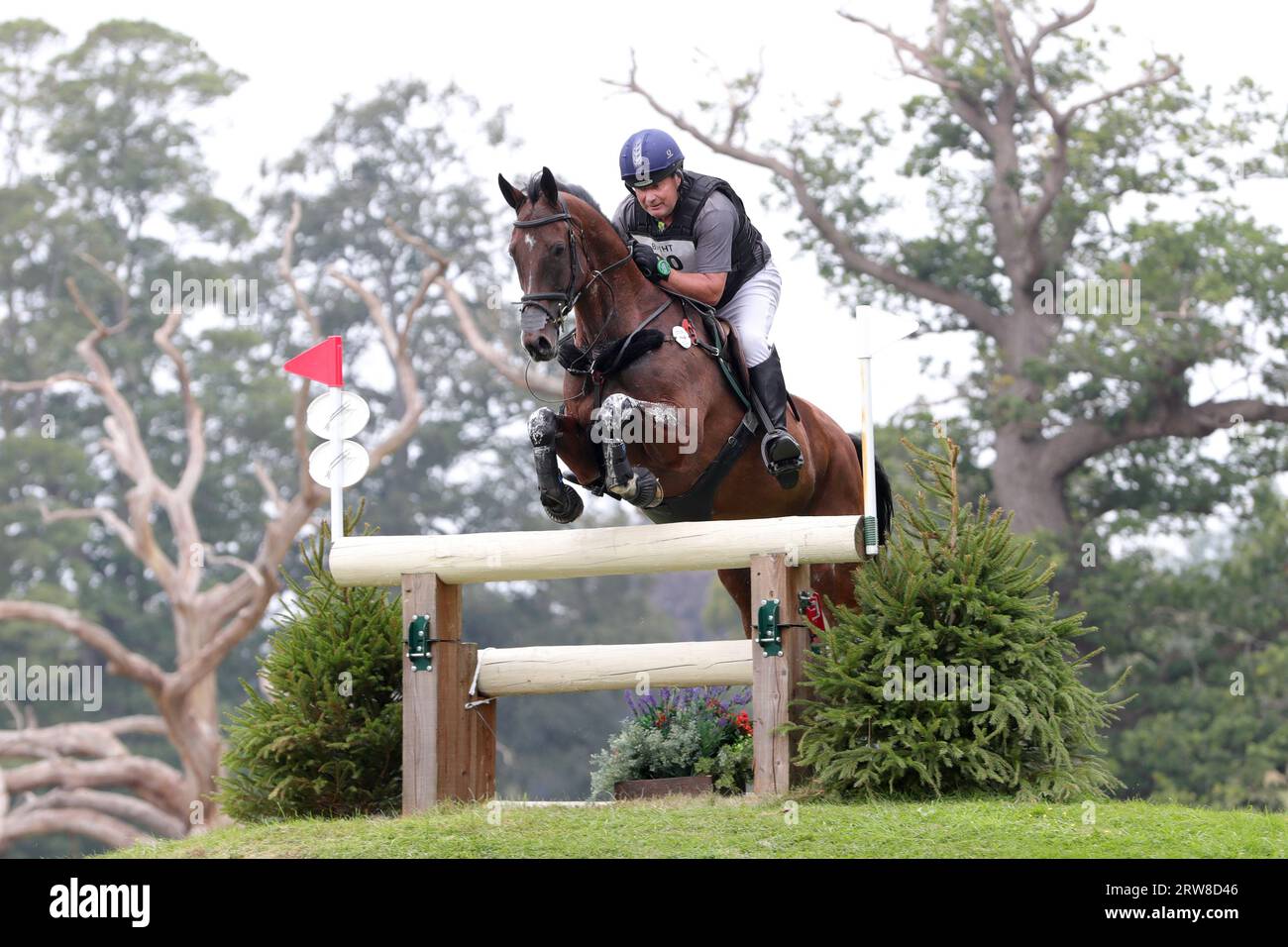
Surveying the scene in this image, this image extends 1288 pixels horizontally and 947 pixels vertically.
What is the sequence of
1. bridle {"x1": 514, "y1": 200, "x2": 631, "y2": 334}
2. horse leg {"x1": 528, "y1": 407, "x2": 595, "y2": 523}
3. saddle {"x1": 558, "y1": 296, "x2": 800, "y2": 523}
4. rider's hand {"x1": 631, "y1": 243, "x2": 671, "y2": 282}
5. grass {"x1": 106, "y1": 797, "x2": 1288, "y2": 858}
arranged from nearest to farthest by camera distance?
grass {"x1": 106, "y1": 797, "x2": 1288, "y2": 858}, bridle {"x1": 514, "y1": 200, "x2": 631, "y2": 334}, horse leg {"x1": 528, "y1": 407, "x2": 595, "y2": 523}, saddle {"x1": 558, "y1": 296, "x2": 800, "y2": 523}, rider's hand {"x1": 631, "y1": 243, "x2": 671, "y2": 282}

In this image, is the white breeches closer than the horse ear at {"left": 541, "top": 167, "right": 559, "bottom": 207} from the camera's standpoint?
No

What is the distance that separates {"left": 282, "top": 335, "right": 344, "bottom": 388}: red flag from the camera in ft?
22.1

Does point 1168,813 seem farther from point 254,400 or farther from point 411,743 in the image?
point 254,400

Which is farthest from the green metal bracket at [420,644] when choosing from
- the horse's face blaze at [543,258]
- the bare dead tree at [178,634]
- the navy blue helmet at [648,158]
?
the bare dead tree at [178,634]

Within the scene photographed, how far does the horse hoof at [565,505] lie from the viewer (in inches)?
243

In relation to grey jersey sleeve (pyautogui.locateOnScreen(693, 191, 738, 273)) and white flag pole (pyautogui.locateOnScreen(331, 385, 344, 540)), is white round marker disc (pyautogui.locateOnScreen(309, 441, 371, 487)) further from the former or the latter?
grey jersey sleeve (pyautogui.locateOnScreen(693, 191, 738, 273))

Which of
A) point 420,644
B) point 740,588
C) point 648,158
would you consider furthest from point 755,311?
point 420,644

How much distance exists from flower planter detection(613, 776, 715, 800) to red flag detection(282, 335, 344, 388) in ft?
6.81

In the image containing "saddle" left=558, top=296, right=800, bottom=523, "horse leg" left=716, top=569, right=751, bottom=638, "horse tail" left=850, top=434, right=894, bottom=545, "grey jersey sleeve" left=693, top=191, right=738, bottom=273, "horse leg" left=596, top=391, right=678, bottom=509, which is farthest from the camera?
"horse tail" left=850, top=434, right=894, bottom=545

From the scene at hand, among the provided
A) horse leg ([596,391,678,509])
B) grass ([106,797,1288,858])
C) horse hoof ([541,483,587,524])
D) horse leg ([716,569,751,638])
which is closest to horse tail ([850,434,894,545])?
horse leg ([716,569,751,638])

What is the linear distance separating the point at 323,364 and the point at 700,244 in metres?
1.65
